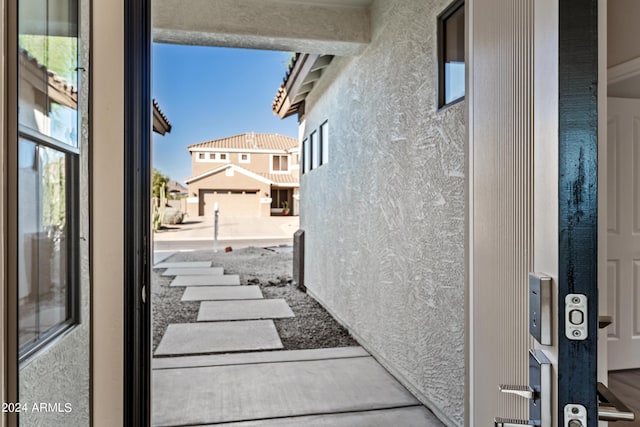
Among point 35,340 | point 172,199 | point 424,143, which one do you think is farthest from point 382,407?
point 172,199

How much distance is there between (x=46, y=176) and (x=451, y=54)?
2.28 meters

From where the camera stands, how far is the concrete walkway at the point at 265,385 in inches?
107

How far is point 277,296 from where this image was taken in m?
6.67

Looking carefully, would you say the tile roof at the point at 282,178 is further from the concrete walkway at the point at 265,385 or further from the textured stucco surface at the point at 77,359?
the textured stucco surface at the point at 77,359

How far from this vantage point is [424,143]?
9.37ft

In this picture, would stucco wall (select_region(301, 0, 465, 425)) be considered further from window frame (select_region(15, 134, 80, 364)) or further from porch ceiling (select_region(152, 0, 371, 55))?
window frame (select_region(15, 134, 80, 364))

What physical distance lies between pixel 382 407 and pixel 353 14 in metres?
3.16

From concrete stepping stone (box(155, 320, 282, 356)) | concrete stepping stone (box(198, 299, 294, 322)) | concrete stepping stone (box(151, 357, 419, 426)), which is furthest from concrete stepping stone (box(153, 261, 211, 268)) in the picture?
concrete stepping stone (box(151, 357, 419, 426))

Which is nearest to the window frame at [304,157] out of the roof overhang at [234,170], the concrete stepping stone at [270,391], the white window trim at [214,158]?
the concrete stepping stone at [270,391]

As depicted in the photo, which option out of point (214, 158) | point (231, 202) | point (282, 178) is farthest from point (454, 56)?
point (282, 178)

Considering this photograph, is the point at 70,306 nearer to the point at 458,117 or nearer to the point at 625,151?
the point at 458,117

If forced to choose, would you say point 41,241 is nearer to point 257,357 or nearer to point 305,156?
point 257,357

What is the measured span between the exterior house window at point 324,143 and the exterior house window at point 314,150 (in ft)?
0.70

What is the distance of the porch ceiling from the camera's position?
3.46 m
